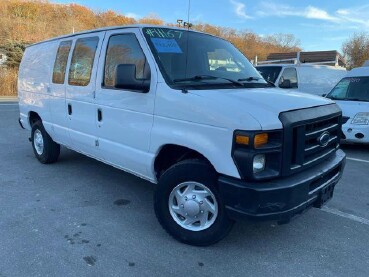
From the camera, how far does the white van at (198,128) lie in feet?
9.31

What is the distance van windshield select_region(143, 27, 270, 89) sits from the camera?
3570mm

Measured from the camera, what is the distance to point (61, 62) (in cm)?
522

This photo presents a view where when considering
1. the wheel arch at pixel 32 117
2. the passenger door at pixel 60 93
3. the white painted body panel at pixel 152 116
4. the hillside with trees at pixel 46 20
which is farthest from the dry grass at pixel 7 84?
the passenger door at pixel 60 93

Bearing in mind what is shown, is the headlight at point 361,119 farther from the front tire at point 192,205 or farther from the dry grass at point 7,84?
the dry grass at point 7,84

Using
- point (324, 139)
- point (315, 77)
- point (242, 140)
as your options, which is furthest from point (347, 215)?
point (315, 77)

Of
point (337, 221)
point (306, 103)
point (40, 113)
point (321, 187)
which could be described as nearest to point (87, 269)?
point (321, 187)

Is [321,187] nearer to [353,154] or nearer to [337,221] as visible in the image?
[337,221]

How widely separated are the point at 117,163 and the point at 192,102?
151 cm

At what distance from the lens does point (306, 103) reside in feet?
10.7

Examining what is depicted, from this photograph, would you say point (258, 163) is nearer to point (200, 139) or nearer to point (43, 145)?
point (200, 139)

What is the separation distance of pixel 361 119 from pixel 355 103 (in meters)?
0.52

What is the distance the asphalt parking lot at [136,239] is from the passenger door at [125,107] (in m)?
0.66

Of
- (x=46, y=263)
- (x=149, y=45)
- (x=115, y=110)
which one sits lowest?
(x=46, y=263)

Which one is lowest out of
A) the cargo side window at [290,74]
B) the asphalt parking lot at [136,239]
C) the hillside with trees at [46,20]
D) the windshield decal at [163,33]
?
the asphalt parking lot at [136,239]
